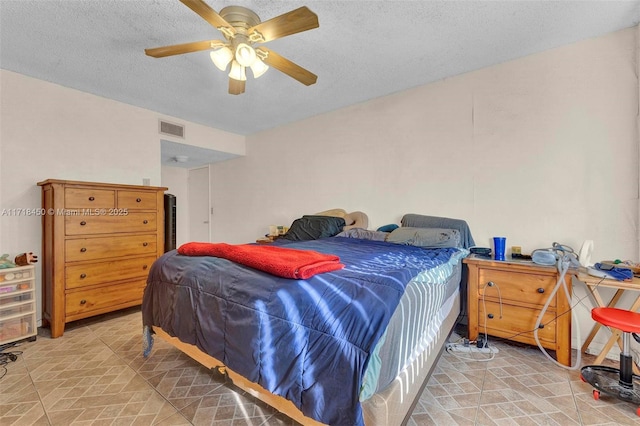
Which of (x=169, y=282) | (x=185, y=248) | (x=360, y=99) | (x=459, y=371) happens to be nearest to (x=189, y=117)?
(x=360, y=99)

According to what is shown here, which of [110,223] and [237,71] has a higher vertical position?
[237,71]

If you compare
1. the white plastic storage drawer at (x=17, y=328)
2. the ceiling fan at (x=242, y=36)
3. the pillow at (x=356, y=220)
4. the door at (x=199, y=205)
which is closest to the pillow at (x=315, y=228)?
the pillow at (x=356, y=220)

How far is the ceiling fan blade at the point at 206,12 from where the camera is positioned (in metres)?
1.37

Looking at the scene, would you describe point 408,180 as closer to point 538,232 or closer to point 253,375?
point 538,232

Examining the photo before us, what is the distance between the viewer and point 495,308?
7.12 feet

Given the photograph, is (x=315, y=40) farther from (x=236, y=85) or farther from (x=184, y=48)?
(x=184, y=48)

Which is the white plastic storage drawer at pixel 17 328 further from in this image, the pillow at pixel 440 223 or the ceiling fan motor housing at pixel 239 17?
the pillow at pixel 440 223

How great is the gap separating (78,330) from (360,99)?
3.77 metres

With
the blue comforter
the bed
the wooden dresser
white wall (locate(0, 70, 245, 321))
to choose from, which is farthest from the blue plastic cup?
white wall (locate(0, 70, 245, 321))

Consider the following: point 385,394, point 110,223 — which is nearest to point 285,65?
point 385,394

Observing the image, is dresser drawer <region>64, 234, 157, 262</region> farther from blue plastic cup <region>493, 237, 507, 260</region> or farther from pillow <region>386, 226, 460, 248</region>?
blue plastic cup <region>493, 237, 507, 260</region>

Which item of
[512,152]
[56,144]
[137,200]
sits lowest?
[137,200]

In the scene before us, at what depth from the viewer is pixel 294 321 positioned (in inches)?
44.0

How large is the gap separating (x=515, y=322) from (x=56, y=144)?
14.9 feet
